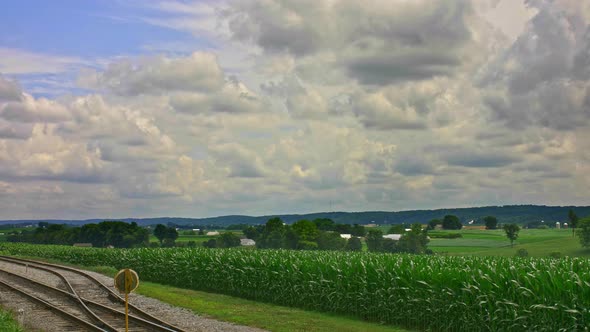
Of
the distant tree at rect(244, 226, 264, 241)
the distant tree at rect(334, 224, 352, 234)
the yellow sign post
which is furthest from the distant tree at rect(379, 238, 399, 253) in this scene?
the yellow sign post

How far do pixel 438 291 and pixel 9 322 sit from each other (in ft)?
49.9

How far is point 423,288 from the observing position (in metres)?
23.9

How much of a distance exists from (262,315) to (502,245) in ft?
328

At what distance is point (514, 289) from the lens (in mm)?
20172

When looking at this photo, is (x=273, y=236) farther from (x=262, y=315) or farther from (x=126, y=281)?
(x=126, y=281)

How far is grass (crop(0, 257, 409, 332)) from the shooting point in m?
23.6

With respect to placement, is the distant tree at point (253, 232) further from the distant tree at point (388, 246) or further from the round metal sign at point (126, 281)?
the round metal sign at point (126, 281)

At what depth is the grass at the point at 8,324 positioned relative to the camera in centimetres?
2083

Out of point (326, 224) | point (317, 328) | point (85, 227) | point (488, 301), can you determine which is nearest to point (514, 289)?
point (488, 301)

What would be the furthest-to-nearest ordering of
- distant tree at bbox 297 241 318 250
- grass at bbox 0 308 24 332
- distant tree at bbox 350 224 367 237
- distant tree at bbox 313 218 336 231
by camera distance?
distant tree at bbox 313 218 336 231
distant tree at bbox 350 224 367 237
distant tree at bbox 297 241 318 250
grass at bbox 0 308 24 332

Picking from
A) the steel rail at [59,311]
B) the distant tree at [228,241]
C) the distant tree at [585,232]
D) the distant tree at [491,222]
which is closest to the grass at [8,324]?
the steel rail at [59,311]

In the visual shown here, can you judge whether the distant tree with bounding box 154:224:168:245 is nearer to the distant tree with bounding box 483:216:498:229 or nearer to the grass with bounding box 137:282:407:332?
the distant tree with bounding box 483:216:498:229

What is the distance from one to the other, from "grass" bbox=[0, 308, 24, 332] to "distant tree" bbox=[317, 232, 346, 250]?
8475 cm

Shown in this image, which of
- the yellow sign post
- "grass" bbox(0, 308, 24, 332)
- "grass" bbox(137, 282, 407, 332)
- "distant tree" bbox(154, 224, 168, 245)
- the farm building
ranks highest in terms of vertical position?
the yellow sign post
